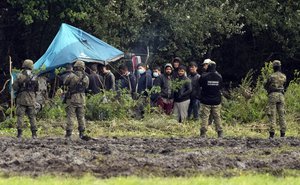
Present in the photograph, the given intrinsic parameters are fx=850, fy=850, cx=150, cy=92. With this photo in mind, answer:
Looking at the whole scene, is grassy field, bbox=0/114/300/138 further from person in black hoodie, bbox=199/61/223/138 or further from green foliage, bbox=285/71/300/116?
person in black hoodie, bbox=199/61/223/138


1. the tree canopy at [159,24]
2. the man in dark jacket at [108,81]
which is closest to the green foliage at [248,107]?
the man in dark jacket at [108,81]

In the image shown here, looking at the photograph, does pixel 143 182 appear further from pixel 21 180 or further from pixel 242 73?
pixel 242 73

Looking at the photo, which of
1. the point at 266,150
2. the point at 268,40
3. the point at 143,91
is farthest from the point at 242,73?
the point at 266,150

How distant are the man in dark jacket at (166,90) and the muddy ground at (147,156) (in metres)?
5.46

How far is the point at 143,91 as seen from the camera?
26.6 m

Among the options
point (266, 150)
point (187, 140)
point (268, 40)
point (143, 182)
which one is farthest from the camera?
point (268, 40)

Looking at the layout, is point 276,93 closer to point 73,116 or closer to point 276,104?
point 276,104

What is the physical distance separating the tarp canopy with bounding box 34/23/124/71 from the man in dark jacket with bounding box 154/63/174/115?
258cm

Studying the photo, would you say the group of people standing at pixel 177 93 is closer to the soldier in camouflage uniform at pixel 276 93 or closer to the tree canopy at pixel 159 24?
the soldier in camouflage uniform at pixel 276 93

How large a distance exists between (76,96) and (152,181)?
29.2ft

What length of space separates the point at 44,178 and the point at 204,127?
9.72m

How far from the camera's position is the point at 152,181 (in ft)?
42.6

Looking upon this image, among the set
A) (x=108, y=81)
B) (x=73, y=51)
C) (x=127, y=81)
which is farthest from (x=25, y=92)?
(x=73, y=51)

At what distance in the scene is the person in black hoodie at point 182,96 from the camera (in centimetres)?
2602
